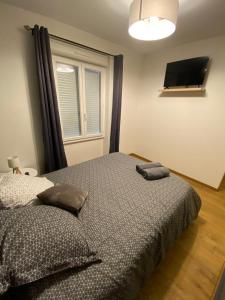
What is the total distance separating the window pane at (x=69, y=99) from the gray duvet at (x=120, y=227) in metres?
1.09

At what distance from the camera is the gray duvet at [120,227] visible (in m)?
0.76

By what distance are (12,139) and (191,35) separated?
314cm

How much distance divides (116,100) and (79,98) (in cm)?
76

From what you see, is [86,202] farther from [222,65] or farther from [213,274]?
[222,65]

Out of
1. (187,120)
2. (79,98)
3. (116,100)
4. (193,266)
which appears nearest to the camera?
(193,266)

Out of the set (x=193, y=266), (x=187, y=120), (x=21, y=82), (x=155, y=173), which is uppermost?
(x=21, y=82)

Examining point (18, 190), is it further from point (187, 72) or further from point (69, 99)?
point (187, 72)

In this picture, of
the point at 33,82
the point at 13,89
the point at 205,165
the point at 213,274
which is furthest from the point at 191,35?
the point at 213,274

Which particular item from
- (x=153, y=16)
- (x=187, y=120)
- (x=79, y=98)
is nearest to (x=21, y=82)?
(x=79, y=98)

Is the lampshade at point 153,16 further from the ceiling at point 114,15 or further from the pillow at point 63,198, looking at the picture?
the pillow at point 63,198

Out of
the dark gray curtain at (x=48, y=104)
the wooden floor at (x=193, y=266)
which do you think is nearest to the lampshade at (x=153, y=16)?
the dark gray curtain at (x=48, y=104)

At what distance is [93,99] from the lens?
9.53 ft

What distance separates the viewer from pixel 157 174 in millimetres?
1729

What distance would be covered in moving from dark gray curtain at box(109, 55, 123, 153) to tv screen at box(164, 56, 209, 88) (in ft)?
3.08
